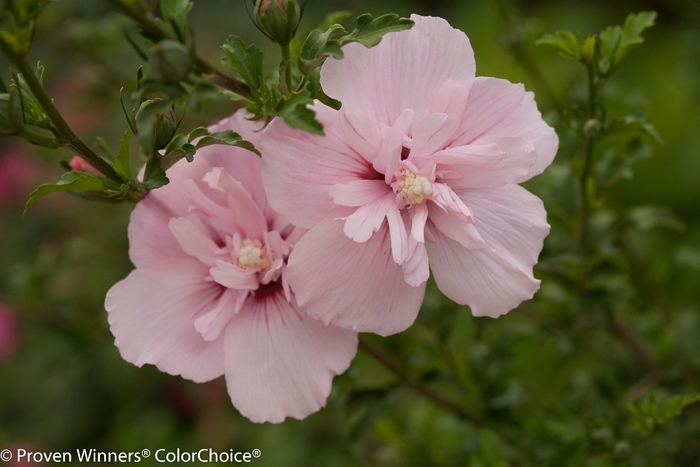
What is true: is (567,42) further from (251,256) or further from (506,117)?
(251,256)

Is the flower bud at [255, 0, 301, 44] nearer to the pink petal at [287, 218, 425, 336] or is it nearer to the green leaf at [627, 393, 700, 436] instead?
the pink petal at [287, 218, 425, 336]

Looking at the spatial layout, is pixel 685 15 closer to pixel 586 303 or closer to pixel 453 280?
pixel 586 303

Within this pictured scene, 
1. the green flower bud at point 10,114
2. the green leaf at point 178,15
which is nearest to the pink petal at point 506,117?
the green leaf at point 178,15

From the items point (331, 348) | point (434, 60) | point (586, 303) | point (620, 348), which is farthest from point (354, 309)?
point (620, 348)

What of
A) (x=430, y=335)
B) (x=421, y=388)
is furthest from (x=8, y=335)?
(x=421, y=388)

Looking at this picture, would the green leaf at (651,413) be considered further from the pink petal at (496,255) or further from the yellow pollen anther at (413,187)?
the yellow pollen anther at (413,187)
